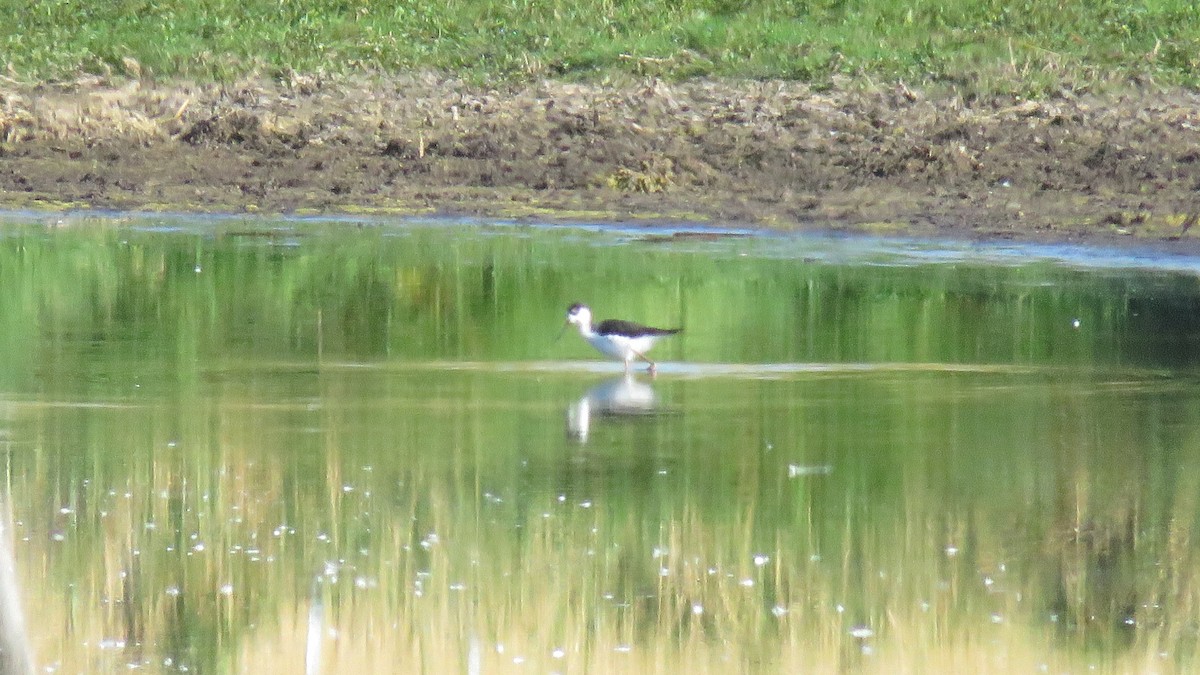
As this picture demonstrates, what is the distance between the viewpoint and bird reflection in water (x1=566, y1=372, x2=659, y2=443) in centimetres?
1007

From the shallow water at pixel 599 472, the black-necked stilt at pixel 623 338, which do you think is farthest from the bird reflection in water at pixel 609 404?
the black-necked stilt at pixel 623 338

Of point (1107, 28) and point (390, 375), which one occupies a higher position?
point (1107, 28)

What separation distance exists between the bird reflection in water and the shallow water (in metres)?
0.03

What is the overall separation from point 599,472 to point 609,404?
1785mm

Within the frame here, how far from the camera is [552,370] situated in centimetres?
1195

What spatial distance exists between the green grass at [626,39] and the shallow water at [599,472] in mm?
5964

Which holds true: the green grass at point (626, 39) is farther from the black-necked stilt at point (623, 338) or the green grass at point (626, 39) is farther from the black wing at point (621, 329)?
the black wing at point (621, 329)

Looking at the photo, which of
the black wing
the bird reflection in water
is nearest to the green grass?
the black wing

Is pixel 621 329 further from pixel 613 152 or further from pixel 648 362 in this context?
pixel 613 152

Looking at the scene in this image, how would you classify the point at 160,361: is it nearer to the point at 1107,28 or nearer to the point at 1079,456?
the point at 1079,456

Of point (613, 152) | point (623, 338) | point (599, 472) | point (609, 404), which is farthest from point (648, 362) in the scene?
point (613, 152)

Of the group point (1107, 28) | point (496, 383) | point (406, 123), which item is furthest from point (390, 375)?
point (1107, 28)

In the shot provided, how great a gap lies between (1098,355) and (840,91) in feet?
28.7

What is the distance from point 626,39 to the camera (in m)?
22.2
